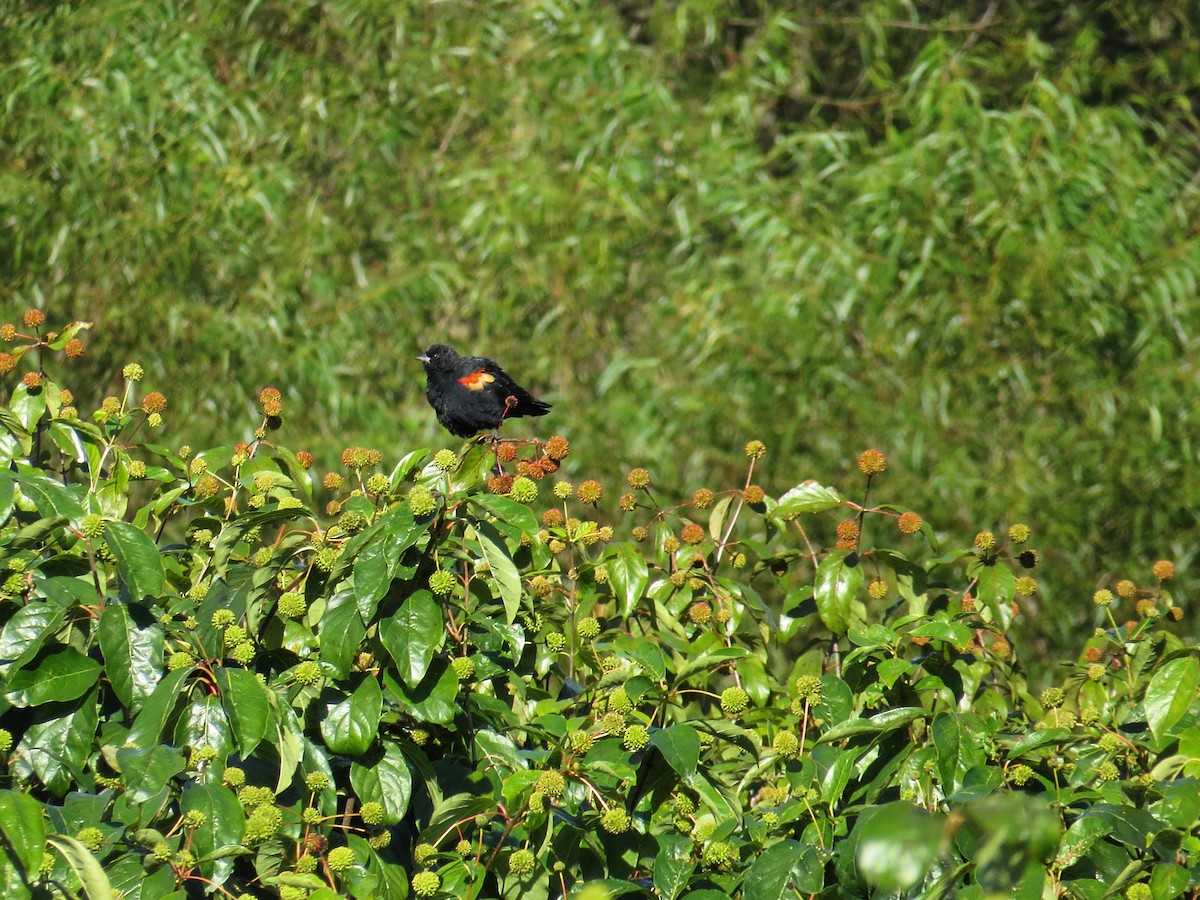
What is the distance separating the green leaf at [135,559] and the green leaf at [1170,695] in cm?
121

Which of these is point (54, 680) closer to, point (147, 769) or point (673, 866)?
point (147, 769)

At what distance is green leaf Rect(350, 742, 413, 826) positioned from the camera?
1546mm

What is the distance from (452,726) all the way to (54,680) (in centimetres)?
46

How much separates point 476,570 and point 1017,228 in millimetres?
4600

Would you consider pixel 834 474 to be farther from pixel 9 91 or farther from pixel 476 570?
pixel 476 570

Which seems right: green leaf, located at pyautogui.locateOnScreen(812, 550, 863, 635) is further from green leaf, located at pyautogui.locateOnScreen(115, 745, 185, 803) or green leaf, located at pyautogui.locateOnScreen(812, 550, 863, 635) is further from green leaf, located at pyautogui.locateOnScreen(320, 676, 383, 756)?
green leaf, located at pyautogui.locateOnScreen(115, 745, 185, 803)

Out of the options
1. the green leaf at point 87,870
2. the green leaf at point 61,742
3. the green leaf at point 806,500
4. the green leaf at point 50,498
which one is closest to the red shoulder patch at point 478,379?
the green leaf at point 806,500

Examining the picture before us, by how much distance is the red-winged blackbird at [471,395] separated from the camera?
452 centimetres

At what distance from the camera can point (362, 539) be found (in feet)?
5.04

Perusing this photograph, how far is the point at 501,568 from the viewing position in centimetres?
162

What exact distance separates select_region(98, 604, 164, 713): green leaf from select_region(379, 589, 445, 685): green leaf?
270 millimetres

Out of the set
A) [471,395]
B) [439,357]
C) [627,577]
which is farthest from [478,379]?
[627,577]

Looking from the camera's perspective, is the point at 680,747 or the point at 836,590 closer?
the point at 680,747

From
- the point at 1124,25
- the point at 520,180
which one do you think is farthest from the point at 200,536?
the point at 1124,25
